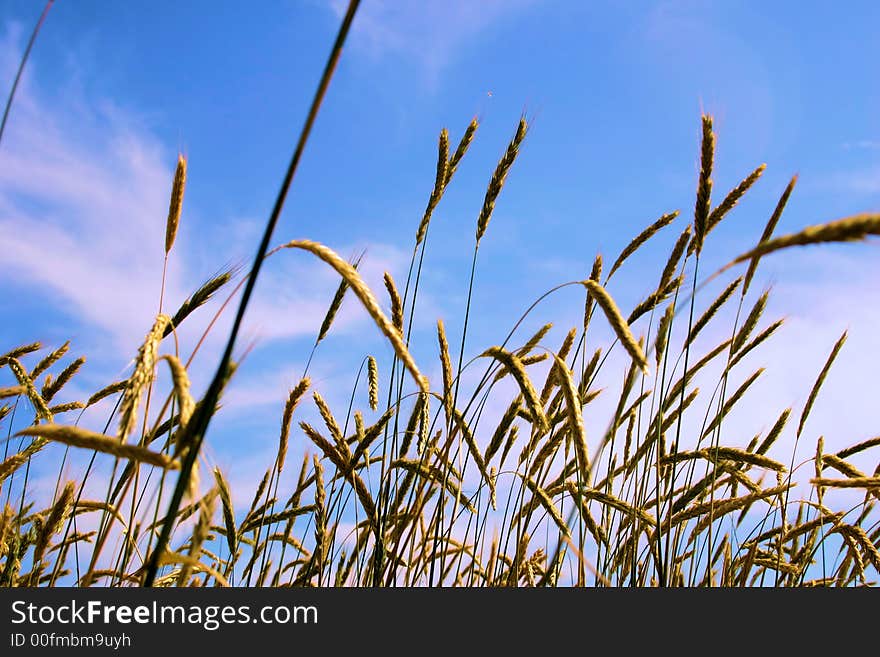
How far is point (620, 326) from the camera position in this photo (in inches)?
71.6

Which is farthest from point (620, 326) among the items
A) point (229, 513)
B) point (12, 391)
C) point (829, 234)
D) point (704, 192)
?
point (12, 391)

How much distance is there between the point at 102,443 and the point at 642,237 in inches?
103

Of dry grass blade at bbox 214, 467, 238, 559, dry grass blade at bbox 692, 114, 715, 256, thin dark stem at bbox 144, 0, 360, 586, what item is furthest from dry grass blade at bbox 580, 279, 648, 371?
dry grass blade at bbox 214, 467, 238, 559

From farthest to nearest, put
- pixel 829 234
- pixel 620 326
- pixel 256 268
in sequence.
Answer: pixel 620 326 → pixel 829 234 → pixel 256 268

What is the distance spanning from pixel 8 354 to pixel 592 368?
2510 millimetres

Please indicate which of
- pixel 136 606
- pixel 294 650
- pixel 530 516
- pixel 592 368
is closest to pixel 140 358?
pixel 136 606

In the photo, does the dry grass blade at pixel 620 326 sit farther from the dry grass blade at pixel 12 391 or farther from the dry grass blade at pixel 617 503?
the dry grass blade at pixel 12 391

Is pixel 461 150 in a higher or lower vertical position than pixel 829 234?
higher

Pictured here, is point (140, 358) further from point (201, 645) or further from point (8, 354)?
point (8, 354)

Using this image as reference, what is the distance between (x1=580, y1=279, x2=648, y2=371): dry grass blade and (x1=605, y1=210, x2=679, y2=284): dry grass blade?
1248 millimetres

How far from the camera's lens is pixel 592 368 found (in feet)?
11.0

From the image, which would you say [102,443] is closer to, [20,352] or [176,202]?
[176,202]

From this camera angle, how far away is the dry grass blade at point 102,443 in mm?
1162

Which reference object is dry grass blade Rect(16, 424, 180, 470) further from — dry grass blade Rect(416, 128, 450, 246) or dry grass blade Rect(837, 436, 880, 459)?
dry grass blade Rect(837, 436, 880, 459)
